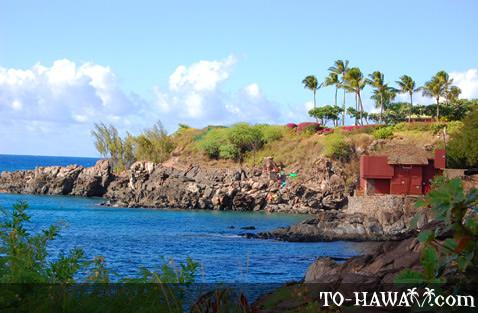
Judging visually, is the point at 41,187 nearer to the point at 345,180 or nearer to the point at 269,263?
the point at 345,180

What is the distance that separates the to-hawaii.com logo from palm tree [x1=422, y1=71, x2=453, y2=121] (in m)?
92.0

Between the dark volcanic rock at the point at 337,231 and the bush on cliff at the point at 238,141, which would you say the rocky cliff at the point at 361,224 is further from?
the bush on cliff at the point at 238,141

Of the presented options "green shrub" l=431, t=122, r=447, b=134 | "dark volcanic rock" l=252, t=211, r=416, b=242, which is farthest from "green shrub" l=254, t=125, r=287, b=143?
"dark volcanic rock" l=252, t=211, r=416, b=242

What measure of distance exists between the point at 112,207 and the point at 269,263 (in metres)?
42.8

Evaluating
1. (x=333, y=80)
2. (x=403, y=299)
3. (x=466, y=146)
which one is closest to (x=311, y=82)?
(x=333, y=80)

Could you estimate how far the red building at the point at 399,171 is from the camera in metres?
57.9

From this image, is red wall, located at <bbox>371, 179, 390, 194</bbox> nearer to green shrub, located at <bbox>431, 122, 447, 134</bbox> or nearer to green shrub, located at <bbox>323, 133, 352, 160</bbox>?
green shrub, located at <bbox>323, 133, 352, 160</bbox>

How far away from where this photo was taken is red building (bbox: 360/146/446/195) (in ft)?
190

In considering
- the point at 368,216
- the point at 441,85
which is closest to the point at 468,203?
the point at 368,216

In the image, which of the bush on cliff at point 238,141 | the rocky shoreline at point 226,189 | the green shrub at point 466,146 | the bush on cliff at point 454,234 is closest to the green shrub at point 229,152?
the bush on cliff at point 238,141

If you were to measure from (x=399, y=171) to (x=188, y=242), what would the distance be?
20.6 metres

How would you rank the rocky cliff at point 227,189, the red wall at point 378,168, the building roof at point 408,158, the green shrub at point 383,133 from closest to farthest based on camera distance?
the building roof at point 408,158
the red wall at point 378,168
the rocky cliff at point 227,189
the green shrub at point 383,133

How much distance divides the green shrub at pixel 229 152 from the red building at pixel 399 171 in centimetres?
4046

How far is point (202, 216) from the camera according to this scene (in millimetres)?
67625
